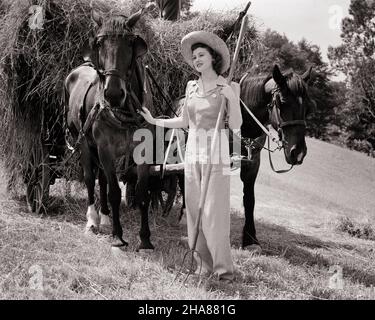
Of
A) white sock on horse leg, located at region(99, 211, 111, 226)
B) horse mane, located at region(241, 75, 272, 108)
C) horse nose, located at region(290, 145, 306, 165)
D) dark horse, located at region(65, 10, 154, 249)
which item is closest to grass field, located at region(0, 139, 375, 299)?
white sock on horse leg, located at region(99, 211, 111, 226)

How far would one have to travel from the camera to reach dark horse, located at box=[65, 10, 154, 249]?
4.91m

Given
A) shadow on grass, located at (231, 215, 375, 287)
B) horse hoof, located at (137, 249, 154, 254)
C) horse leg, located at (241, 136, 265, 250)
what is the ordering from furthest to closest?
horse leg, located at (241, 136, 265, 250) < shadow on grass, located at (231, 215, 375, 287) < horse hoof, located at (137, 249, 154, 254)

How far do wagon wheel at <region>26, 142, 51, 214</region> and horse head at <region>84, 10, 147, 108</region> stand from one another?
7.76ft

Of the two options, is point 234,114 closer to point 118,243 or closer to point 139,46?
point 139,46

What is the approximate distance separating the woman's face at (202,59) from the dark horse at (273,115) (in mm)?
1230

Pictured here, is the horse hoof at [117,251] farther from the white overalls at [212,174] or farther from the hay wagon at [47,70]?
the hay wagon at [47,70]

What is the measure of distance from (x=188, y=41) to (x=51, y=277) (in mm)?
2283

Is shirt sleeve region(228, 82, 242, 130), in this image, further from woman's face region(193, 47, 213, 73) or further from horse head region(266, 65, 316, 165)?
horse head region(266, 65, 316, 165)

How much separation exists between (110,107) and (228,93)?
1.36 metres

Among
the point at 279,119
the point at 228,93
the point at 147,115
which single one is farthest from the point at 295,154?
the point at 147,115

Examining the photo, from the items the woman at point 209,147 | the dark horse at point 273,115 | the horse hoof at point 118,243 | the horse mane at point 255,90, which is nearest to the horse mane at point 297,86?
the dark horse at point 273,115

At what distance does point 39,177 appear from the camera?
23.4ft

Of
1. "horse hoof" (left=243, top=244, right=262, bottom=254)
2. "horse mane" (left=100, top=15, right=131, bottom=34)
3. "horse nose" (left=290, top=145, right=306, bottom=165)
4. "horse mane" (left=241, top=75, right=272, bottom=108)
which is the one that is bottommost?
"horse hoof" (left=243, top=244, right=262, bottom=254)
